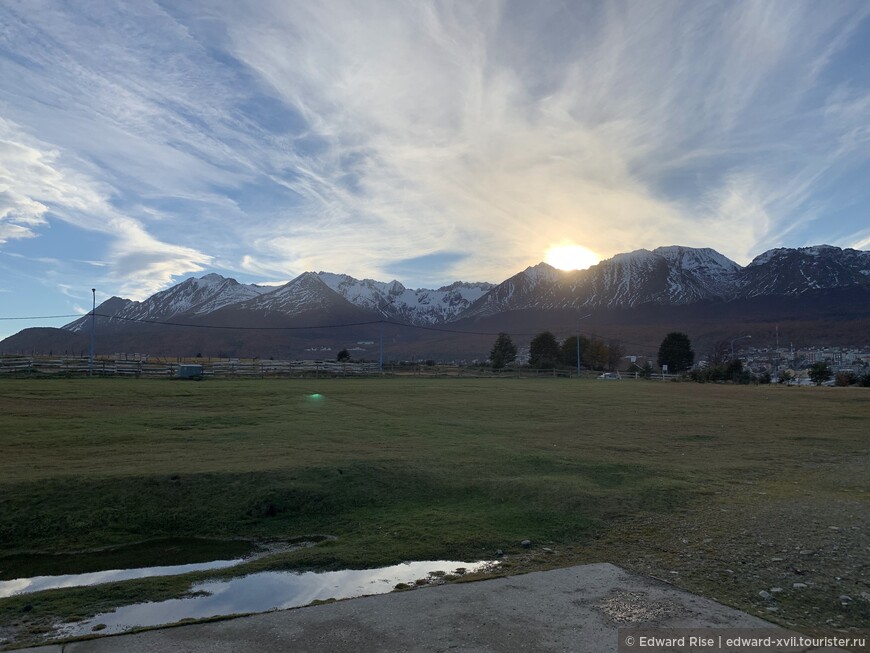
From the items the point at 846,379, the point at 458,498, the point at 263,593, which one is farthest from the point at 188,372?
the point at 846,379

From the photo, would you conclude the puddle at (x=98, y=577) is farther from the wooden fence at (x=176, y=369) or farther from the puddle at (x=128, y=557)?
the wooden fence at (x=176, y=369)

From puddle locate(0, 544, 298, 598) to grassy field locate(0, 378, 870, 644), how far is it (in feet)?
1.76

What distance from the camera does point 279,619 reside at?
5.29m

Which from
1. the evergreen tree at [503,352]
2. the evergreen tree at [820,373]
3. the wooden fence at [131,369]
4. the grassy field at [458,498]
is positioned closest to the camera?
the grassy field at [458,498]

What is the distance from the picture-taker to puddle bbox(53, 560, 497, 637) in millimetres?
5819

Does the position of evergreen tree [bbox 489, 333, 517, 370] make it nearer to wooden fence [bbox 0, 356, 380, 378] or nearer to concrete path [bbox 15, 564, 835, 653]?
wooden fence [bbox 0, 356, 380, 378]

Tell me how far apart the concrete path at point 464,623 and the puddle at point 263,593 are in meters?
0.82

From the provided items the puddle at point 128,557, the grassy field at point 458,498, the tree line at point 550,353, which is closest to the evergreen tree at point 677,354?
the tree line at point 550,353

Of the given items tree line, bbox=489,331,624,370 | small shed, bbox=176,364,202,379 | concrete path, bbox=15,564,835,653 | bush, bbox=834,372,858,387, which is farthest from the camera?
tree line, bbox=489,331,624,370

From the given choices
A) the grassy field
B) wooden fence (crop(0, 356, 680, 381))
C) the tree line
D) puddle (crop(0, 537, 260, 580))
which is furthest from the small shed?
the tree line

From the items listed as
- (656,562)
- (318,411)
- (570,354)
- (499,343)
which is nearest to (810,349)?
(570,354)

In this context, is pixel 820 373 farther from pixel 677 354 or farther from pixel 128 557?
pixel 128 557

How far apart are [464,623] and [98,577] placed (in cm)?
534

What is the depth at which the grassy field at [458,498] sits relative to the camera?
693cm
